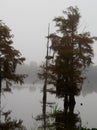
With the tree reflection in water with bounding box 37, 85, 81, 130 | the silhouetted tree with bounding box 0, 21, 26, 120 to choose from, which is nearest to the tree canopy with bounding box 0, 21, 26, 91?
the silhouetted tree with bounding box 0, 21, 26, 120

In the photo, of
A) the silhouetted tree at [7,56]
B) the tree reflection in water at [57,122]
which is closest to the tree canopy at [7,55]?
the silhouetted tree at [7,56]

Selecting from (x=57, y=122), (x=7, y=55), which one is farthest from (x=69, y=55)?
(x=57, y=122)

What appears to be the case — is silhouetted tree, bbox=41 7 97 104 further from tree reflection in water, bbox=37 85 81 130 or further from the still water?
tree reflection in water, bbox=37 85 81 130

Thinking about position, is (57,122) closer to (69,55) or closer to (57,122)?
(57,122)

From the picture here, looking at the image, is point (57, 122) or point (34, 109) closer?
point (57, 122)

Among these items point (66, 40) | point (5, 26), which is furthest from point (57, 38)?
point (5, 26)

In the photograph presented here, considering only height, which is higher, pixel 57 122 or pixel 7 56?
pixel 7 56

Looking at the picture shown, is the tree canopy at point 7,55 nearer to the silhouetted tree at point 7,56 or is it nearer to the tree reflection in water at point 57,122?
the silhouetted tree at point 7,56

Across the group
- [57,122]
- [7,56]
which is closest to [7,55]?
[7,56]

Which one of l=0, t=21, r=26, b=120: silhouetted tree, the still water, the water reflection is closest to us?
the water reflection

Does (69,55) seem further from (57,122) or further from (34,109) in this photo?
(57,122)

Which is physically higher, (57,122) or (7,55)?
(7,55)

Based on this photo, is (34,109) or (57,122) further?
(34,109)

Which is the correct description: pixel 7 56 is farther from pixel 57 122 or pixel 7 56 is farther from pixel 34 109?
pixel 57 122
